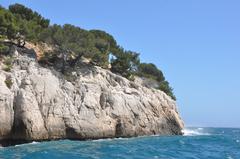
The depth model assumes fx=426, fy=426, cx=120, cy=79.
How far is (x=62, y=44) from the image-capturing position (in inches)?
2354

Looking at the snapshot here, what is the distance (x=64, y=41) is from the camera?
59.8 metres

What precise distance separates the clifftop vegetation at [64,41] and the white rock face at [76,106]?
271 cm

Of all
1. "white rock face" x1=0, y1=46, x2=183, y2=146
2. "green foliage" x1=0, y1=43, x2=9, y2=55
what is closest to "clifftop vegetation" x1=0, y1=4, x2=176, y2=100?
"green foliage" x1=0, y1=43, x2=9, y2=55

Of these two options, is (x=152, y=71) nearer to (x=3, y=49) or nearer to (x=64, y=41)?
(x=64, y=41)

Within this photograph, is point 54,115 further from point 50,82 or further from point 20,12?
point 20,12

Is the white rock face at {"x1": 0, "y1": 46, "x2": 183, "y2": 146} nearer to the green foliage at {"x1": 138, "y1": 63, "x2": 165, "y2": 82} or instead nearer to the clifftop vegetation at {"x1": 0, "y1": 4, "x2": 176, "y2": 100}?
the clifftop vegetation at {"x1": 0, "y1": 4, "x2": 176, "y2": 100}

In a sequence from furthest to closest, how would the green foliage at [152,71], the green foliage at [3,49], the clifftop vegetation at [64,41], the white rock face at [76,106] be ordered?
the green foliage at [152,71]
the clifftop vegetation at [64,41]
the green foliage at [3,49]
the white rock face at [76,106]

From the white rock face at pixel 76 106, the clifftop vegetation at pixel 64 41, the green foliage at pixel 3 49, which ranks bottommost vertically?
the white rock face at pixel 76 106

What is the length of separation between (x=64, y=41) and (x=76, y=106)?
40.5ft

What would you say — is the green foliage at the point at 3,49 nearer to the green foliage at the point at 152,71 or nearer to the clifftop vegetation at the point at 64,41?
the clifftop vegetation at the point at 64,41

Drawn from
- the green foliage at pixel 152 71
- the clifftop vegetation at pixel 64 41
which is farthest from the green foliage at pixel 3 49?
the green foliage at pixel 152 71

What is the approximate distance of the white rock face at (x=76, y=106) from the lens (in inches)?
1718

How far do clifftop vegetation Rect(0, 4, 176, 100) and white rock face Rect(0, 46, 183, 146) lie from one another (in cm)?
271

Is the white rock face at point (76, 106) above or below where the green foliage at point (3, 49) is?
below
